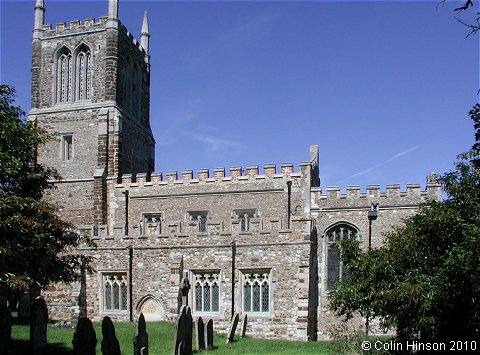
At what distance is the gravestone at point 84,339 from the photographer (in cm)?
1555

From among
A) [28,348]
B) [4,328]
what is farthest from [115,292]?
[4,328]

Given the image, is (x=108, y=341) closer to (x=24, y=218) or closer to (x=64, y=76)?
(x=24, y=218)

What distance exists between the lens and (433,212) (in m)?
16.5

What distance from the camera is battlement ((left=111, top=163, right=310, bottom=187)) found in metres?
30.3

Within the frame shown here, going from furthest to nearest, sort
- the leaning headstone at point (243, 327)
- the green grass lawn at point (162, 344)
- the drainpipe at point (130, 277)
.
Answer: the drainpipe at point (130, 277)
the leaning headstone at point (243, 327)
the green grass lawn at point (162, 344)

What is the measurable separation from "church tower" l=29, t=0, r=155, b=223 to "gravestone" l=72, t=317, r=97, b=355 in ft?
54.8

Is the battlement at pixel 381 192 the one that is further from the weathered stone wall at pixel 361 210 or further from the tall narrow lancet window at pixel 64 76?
the tall narrow lancet window at pixel 64 76

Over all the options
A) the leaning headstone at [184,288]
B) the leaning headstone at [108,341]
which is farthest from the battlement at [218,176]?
the leaning headstone at [108,341]

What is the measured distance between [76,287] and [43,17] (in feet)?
56.9

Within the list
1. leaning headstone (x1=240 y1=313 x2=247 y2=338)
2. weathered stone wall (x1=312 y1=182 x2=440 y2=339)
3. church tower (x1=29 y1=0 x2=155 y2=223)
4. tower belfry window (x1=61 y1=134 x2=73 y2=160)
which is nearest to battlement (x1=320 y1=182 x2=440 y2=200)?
weathered stone wall (x1=312 y1=182 x2=440 y2=339)

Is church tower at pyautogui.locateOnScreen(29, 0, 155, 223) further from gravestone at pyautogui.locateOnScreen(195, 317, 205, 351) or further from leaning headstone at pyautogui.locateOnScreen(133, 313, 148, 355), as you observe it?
leaning headstone at pyautogui.locateOnScreen(133, 313, 148, 355)

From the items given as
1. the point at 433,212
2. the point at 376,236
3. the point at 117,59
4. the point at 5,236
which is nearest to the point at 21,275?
the point at 5,236

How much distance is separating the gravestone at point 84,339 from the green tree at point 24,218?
5.31 ft

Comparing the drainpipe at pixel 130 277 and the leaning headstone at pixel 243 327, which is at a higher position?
the drainpipe at pixel 130 277
